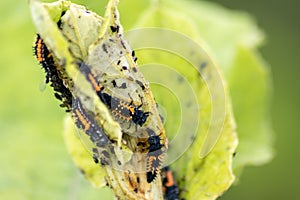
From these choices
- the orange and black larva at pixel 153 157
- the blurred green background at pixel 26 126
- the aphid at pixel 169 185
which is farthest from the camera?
the blurred green background at pixel 26 126

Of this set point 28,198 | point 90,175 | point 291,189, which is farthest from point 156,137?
point 291,189

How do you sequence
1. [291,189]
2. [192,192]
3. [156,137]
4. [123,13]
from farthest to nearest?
1. [291,189]
2. [123,13]
3. [192,192]
4. [156,137]

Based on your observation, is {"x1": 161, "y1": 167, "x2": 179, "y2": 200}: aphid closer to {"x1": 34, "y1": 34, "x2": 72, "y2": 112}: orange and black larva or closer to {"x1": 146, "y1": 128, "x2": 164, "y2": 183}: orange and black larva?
{"x1": 146, "y1": 128, "x2": 164, "y2": 183}: orange and black larva

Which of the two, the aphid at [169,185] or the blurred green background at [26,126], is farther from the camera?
the blurred green background at [26,126]

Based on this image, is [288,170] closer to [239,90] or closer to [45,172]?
[239,90]

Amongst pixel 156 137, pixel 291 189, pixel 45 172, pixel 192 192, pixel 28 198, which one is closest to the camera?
pixel 156 137

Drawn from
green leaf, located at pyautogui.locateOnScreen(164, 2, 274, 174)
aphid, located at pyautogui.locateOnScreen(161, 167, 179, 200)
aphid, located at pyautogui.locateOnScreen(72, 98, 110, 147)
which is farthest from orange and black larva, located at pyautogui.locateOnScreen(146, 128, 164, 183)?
green leaf, located at pyautogui.locateOnScreen(164, 2, 274, 174)

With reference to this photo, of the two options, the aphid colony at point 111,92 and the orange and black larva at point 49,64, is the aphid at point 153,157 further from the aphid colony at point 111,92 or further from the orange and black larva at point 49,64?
the orange and black larva at point 49,64

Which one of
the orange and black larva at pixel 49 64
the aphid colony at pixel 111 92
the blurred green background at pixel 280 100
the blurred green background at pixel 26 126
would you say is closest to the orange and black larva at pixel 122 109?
the aphid colony at pixel 111 92
